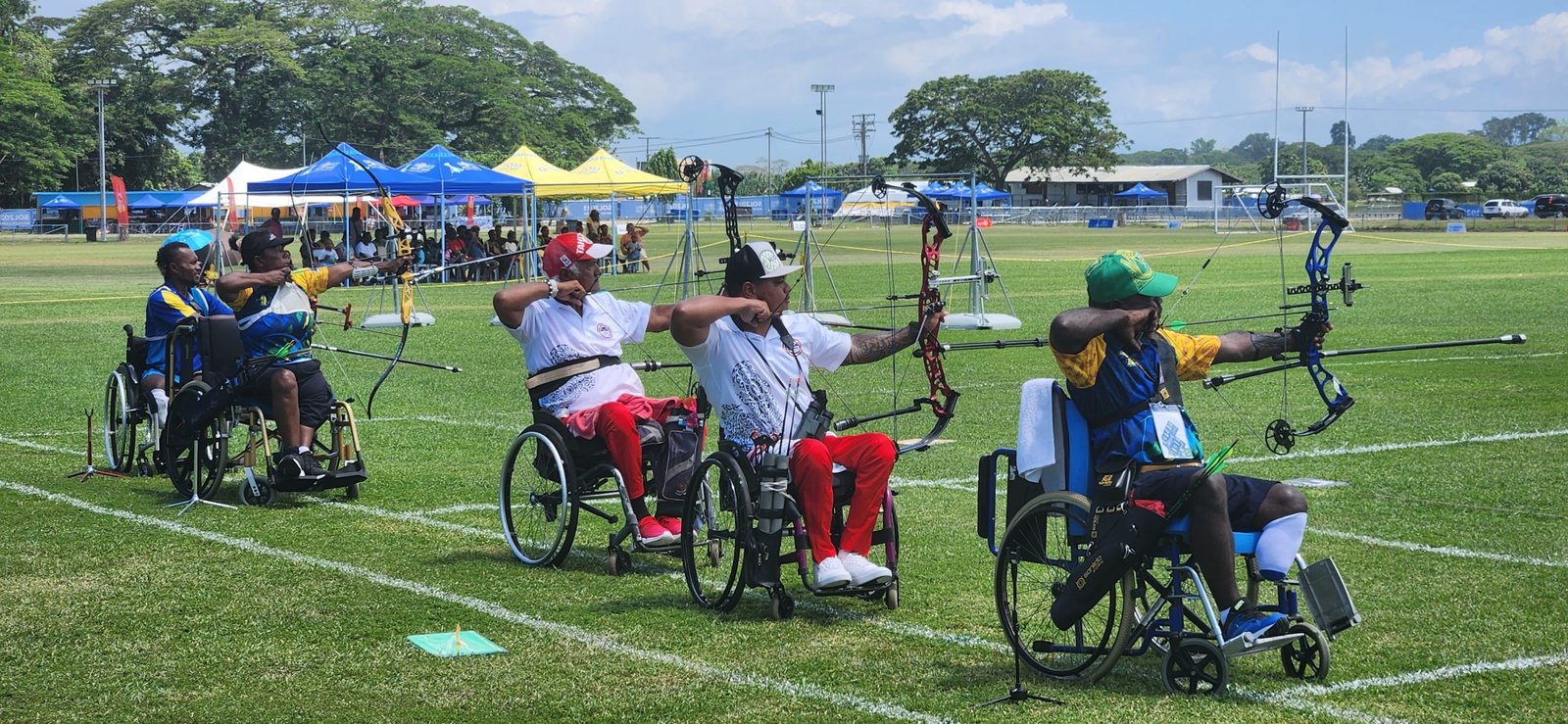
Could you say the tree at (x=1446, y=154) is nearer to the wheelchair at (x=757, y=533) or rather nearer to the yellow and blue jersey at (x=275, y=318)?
the yellow and blue jersey at (x=275, y=318)

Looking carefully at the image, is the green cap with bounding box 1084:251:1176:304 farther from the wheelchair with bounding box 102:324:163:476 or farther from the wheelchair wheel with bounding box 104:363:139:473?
the wheelchair wheel with bounding box 104:363:139:473

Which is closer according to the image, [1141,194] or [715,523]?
[715,523]

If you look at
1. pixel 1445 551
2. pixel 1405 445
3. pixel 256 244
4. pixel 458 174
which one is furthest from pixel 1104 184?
pixel 1445 551

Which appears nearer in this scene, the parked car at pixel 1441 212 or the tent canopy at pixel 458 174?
the tent canopy at pixel 458 174

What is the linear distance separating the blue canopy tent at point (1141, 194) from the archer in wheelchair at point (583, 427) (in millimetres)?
102059

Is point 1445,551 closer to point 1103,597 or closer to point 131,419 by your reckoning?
point 1103,597

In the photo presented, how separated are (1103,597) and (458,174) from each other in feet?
Answer: 96.5

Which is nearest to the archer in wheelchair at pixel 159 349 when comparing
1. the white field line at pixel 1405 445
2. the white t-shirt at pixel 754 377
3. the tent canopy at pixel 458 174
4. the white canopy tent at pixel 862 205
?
the white canopy tent at pixel 862 205

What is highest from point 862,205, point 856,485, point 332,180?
point 332,180

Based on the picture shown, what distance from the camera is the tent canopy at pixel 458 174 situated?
33.4m

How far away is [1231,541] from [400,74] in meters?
94.1

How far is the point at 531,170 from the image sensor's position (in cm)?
3931

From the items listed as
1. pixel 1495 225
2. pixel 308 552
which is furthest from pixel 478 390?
pixel 1495 225

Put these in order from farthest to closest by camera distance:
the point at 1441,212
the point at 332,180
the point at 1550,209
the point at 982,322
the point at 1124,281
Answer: the point at 1441,212, the point at 1550,209, the point at 332,180, the point at 982,322, the point at 1124,281
